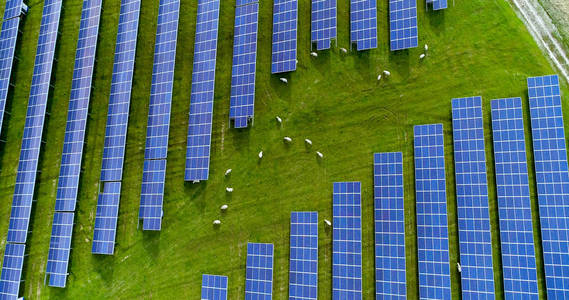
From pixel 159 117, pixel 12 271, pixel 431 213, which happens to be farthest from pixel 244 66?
pixel 12 271

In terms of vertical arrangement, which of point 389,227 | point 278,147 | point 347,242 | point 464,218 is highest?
point 278,147

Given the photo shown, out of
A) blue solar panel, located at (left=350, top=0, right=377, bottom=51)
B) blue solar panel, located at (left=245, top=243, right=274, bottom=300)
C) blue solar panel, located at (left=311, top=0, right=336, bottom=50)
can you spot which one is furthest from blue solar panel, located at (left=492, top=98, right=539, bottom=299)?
blue solar panel, located at (left=245, top=243, right=274, bottom=300)

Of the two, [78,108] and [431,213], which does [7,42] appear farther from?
[431,213]

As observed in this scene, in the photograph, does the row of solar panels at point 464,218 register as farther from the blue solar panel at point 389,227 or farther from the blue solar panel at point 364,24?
the blue solar panel at point 364,24

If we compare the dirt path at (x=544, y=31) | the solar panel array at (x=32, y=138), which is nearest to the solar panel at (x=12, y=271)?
the solar panel array at (x=32, y=138)

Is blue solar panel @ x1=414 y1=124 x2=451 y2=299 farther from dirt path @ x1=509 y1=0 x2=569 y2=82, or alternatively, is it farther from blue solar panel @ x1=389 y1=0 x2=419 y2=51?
dirt path @ x1=509 y1=0 x2=569 y2=82
